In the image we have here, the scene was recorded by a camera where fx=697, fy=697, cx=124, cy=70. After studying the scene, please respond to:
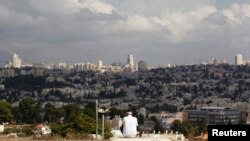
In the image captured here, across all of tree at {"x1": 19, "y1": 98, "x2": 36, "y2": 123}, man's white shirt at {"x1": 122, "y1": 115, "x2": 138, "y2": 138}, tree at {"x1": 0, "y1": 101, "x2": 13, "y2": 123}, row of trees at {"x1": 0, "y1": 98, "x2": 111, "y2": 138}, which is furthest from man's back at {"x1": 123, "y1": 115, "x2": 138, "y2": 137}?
tree at {"x1": 19, "y1": 98, "x2": 36, "y2": 123}

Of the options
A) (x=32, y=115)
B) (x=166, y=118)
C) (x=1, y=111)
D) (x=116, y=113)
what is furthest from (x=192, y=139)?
(x=166, y=118)

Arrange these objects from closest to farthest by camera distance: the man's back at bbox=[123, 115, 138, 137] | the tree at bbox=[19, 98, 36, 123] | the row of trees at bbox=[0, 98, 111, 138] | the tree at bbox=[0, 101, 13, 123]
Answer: the man's back at bbox=[123, 115, 138, 137]
the tree at bbox=[0, 101, 13, 123]
the row of trees at bbox=[0, 98, 111, 138]
the tree at bbox=[19, 98, 36, 123]

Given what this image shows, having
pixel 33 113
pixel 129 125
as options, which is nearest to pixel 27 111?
pixel 33 113

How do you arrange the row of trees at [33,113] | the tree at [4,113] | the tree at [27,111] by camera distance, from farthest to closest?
the tree at [27,111], the row of trees at [33,113], the tree at [4,113]

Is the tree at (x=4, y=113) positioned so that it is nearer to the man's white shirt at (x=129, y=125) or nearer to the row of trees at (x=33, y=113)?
the row of trees at (x=33, y=113)

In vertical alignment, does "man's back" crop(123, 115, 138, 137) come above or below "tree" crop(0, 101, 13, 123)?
above

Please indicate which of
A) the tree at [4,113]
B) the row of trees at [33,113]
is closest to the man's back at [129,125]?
the row of trees at [33,113]

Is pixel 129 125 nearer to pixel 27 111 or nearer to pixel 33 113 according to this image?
pixel 33 113

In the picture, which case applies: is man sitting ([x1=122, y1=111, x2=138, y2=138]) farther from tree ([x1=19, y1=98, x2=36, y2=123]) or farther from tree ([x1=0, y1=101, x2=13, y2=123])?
tree ([x1=19, y1=98, x2=36, y2=123])

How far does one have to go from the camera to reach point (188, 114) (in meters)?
166

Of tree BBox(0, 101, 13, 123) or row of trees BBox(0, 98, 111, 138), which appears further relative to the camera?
row of trees BBox(0, 98, 111, 138)

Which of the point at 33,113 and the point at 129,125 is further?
the point at 33,113

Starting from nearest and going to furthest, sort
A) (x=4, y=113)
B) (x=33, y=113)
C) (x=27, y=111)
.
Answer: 1. (x=4, y=113)
2. (x=33, y=113)
3. (x=27, y=111)

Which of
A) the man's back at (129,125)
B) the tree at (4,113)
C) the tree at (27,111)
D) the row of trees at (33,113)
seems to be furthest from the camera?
the tree at (27,111)
